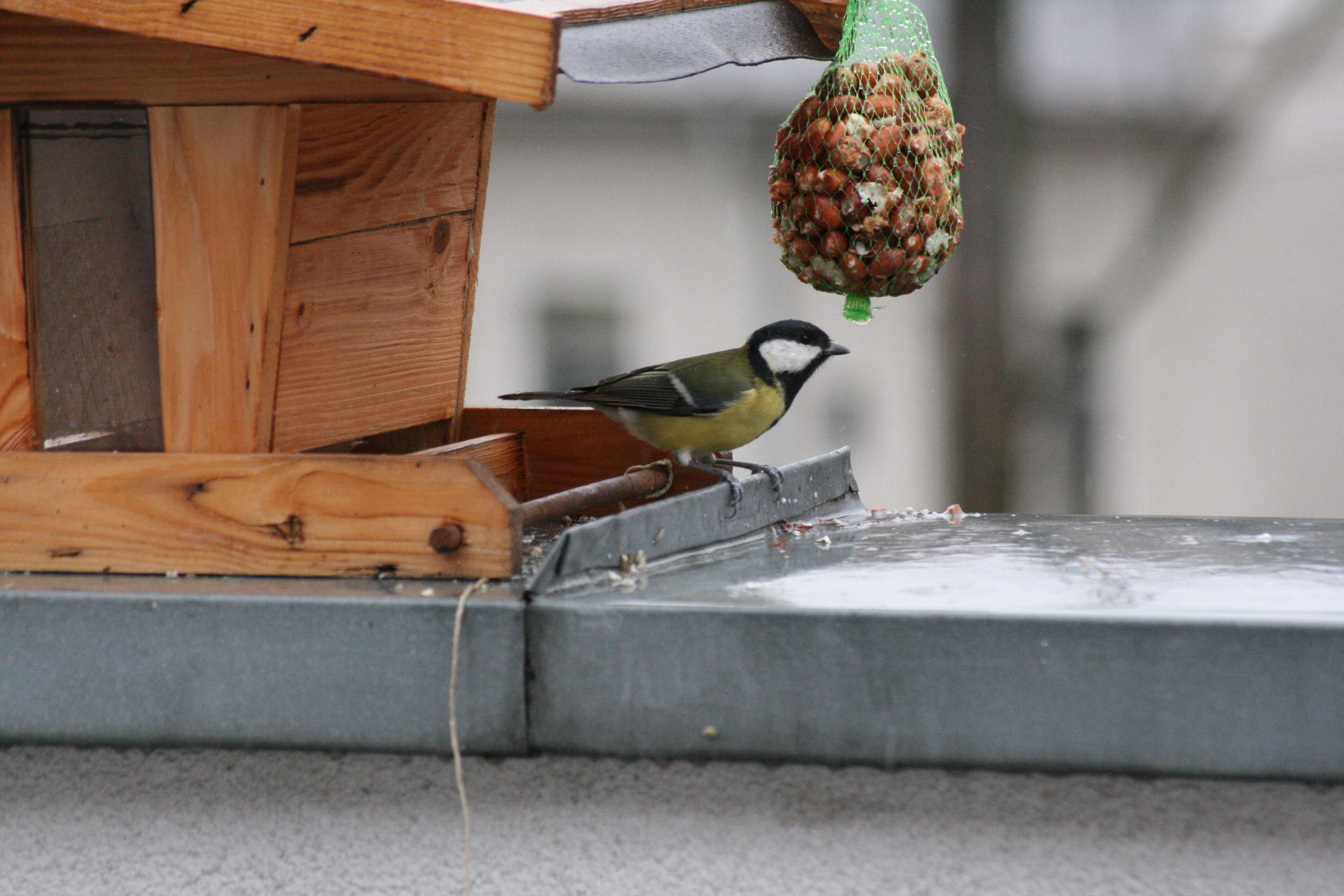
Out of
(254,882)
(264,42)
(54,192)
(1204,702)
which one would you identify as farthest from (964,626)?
(54,192)

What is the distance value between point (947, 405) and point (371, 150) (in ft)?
5.93

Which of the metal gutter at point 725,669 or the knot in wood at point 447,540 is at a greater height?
the knot in wood at point 447,540

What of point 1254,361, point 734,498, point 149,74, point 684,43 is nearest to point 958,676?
point 734,498

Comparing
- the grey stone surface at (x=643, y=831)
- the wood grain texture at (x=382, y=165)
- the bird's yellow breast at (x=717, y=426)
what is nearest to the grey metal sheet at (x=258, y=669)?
the grey stone surface at (x=643, y=831)

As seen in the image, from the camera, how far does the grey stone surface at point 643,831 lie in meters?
1.21

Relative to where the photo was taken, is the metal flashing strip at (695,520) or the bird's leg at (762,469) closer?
the metal flashing strip at (695,520)

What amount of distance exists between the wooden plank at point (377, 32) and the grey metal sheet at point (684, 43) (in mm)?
42

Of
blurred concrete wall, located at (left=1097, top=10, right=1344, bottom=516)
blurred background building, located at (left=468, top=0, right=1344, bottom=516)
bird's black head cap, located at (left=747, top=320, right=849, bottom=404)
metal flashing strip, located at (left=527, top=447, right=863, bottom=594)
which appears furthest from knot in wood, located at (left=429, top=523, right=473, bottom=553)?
blurred concrete wall, located at (left=1097, top=10, right=1344, bottom=516)

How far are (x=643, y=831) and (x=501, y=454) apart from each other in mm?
857

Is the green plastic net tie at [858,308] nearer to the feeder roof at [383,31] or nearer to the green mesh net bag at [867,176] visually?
the green mesh net bag at [867,176]

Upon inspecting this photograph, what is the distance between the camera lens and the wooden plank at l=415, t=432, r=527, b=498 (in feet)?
6.17

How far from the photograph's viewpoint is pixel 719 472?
1.94m

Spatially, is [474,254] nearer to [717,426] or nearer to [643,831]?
[717,426]

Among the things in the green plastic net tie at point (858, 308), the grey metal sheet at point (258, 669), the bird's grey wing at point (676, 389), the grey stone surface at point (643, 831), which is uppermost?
the green plastic net tie at point (858, 308)
